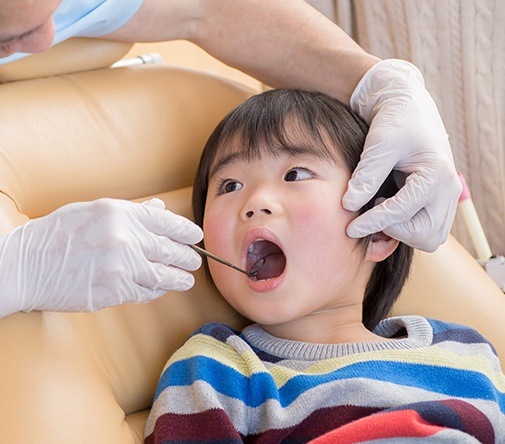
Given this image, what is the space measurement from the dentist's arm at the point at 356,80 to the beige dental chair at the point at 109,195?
0.11 metres

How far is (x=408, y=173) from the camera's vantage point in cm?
162

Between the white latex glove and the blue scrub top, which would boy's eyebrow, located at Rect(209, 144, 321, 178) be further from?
the blue scrub top

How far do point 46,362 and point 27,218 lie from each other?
0.33 metres

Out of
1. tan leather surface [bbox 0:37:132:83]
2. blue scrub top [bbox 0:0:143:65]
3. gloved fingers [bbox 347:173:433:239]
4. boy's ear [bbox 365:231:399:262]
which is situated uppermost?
blue scrub top [bbox 0:0:143:65]

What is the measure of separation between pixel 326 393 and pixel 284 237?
0.27 m

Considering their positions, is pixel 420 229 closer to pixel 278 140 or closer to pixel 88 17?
pixel 278 140

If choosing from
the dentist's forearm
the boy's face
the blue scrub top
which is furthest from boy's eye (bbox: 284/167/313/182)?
the blue scrub top

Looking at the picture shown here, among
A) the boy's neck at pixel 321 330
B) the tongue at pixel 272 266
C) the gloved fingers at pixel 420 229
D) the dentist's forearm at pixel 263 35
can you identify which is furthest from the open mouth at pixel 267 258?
the dentist's forearm at pixel 263 35

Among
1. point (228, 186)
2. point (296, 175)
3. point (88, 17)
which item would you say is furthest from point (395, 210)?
point (88, 17)

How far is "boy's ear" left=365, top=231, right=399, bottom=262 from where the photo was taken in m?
1.60

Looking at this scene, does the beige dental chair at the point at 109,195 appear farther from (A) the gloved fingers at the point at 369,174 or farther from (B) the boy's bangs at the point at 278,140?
(A) the gloved fingers at the point at 369,174

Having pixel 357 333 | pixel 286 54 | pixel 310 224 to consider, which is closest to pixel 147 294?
pixel 310 224

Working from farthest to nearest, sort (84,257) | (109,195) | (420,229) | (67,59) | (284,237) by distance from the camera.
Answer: (67,59) → (109,195) → (420,229) → (284,237) → (84,257)

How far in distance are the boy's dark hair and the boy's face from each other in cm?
3
